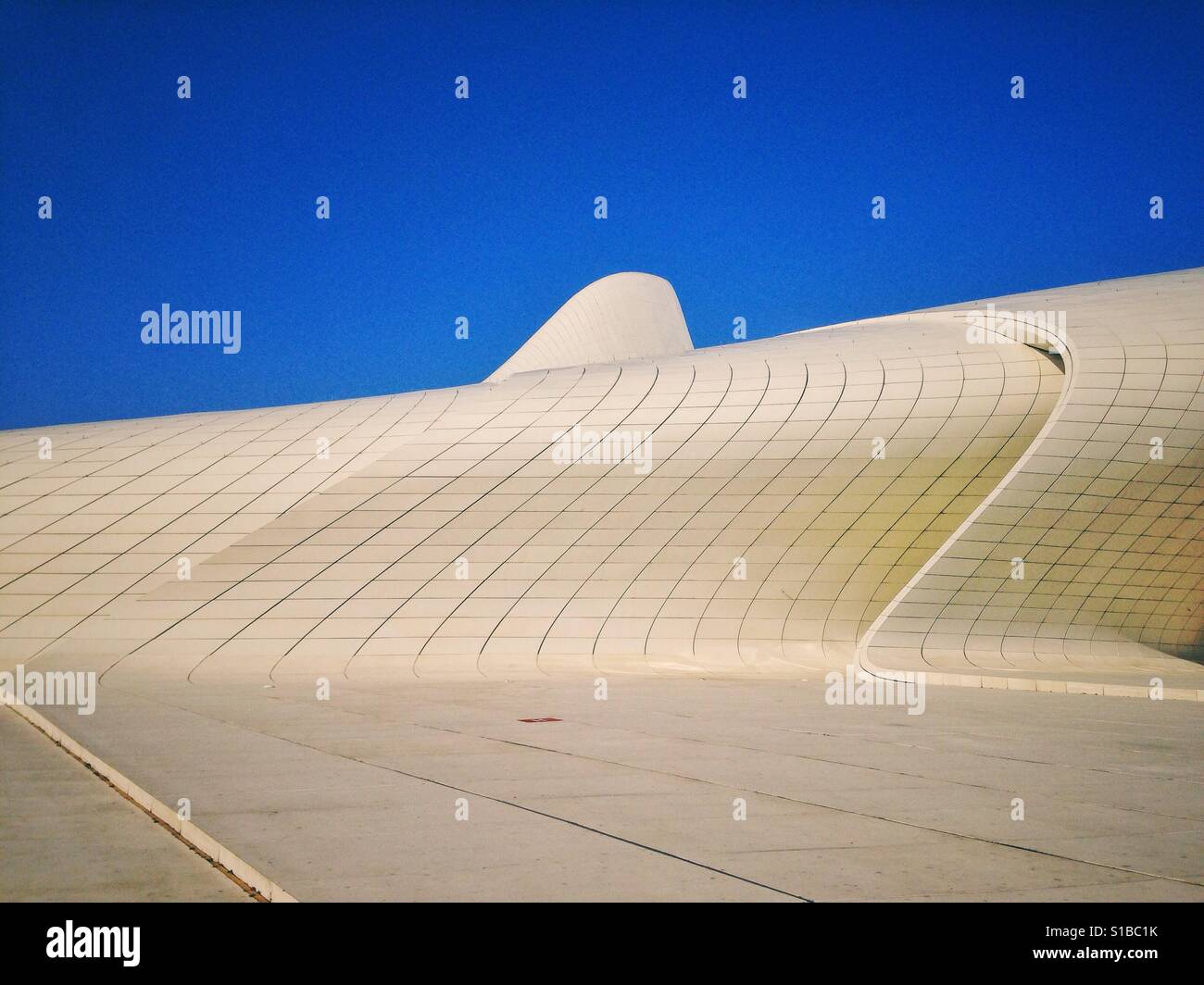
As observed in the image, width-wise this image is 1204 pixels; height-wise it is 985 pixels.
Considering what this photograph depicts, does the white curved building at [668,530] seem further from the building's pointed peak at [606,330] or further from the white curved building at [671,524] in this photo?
the building's pointed peak at [606,330]

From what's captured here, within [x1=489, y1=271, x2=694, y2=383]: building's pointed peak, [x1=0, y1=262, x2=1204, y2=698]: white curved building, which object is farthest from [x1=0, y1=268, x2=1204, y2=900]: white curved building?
[x1=489, y1=271, x2=694, y2=383]: building's pointed peak

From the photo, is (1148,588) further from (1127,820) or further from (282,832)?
(282,832)

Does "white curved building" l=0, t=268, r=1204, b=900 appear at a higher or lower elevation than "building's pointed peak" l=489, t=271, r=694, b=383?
lower

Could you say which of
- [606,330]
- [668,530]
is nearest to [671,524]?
[668,530]

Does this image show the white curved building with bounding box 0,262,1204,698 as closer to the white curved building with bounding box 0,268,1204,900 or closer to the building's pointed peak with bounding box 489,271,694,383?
the white curved building with bounding box 0,268,1204,900

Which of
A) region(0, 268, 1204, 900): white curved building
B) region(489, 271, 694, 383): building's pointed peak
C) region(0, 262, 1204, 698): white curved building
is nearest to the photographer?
region(0, 268, 1204, 900): white curved building

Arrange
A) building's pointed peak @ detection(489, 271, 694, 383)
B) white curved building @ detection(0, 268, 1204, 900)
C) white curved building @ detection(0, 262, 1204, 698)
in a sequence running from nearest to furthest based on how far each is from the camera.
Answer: white curved building @ detection(0, 268, 1204, 900) → white curved building @ detection(0, 262, 1204, 698) → building's pointed peak @ detection(489, 271, 694, 383)

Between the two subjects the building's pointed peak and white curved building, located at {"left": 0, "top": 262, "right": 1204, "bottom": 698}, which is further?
the building's pointed peak

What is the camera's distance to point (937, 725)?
11023 millimetres

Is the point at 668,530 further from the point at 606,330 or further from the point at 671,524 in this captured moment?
the point at 606,330

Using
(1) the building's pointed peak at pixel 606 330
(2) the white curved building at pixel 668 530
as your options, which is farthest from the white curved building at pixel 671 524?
(1) the building's pointed peak at pixel 606 330

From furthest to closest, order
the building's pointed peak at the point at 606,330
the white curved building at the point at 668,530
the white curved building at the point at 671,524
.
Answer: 1. the building's pointed peak at the point at 606,330
2. the white curved building at the point at 671,524
3. the white curved building at the point at 668,530
